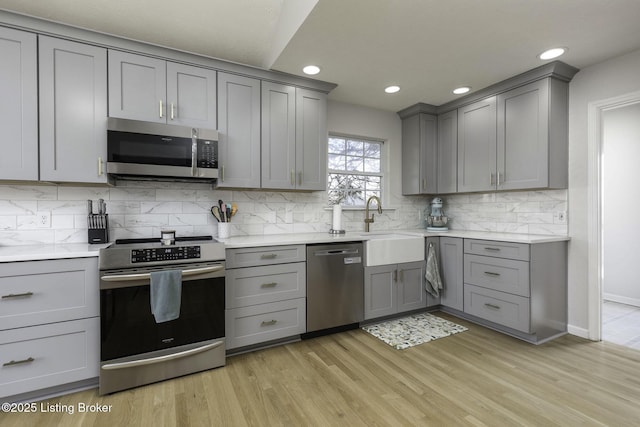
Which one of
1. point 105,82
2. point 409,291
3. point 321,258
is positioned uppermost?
point 105,82

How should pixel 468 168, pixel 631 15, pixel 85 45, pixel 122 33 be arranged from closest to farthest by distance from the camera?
1. pixel 631 15
2. pixel 85 45
3. pixel 122 33
4. pixel 468 168

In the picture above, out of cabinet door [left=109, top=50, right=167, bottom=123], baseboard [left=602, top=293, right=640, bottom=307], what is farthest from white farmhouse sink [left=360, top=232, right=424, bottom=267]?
baseboard [left=602, top=293, right=640, bottom=307]

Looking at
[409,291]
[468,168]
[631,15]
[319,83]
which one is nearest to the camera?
[631,15]

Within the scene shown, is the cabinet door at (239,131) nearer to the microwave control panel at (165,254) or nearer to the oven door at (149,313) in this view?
the microwave control panel at (165,254)

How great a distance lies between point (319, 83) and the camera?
9.84 ft

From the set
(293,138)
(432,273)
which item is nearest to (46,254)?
(293,138)

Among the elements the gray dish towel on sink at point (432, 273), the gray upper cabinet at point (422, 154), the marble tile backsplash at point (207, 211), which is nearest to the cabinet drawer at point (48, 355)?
the marble tile backsplash at point (207, 211)

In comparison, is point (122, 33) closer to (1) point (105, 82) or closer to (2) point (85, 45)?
(2) point (85, 45)

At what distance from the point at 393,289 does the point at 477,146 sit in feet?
6.08

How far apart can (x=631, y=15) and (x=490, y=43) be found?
0.82 meters

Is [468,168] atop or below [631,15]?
below

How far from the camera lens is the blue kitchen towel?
6.68 ft

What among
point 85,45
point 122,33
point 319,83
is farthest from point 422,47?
point 85,45

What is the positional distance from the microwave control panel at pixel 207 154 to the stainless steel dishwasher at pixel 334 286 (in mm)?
1087
